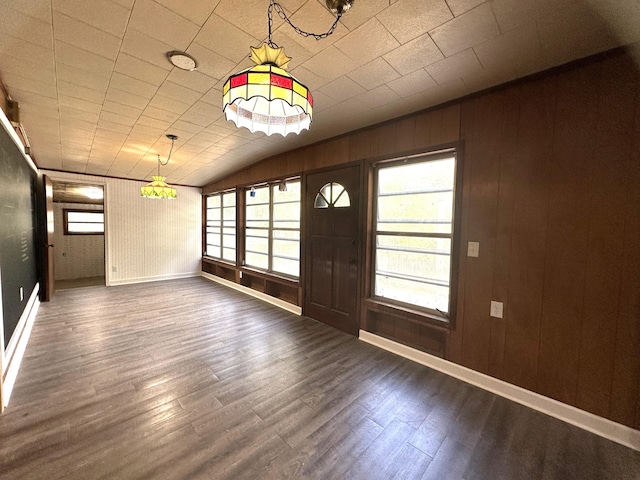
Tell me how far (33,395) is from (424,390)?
3250 mm

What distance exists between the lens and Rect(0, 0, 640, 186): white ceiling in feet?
4.81

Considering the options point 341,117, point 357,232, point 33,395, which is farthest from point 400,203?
point 33,395

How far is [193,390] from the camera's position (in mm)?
2102

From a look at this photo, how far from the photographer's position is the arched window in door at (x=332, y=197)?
134 inches

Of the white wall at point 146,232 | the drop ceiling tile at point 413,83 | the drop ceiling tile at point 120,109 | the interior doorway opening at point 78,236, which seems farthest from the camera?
the interior doorway opening at point 78,236

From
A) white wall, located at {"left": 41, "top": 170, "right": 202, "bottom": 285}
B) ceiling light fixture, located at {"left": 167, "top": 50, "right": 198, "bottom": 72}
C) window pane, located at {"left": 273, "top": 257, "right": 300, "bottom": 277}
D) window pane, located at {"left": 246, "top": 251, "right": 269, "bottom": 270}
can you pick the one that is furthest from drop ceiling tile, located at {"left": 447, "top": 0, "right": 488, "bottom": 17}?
white wall, located at {"left": 41, "top": 170, "right": 202, "bottom": 285}

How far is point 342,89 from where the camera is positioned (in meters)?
2.32

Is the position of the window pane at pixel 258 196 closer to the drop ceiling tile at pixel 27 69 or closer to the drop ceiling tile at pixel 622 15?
the drop ceiling tile at pixel 27 69

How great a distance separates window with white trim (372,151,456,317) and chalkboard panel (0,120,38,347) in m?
3.80

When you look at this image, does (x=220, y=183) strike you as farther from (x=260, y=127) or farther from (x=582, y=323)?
(x=582, y=323)

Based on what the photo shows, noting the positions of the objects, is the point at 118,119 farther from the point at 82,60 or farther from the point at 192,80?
the point at 192,80

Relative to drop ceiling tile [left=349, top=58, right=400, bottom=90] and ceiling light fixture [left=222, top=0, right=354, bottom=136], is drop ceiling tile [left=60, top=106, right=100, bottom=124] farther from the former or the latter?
drop ceiling tile [left=349, top=58, right=400, bottom=90]

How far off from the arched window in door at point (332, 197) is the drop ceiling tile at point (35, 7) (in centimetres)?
282

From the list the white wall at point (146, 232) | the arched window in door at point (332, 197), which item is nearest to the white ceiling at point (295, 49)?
the arched window in door at point (332, 197)
